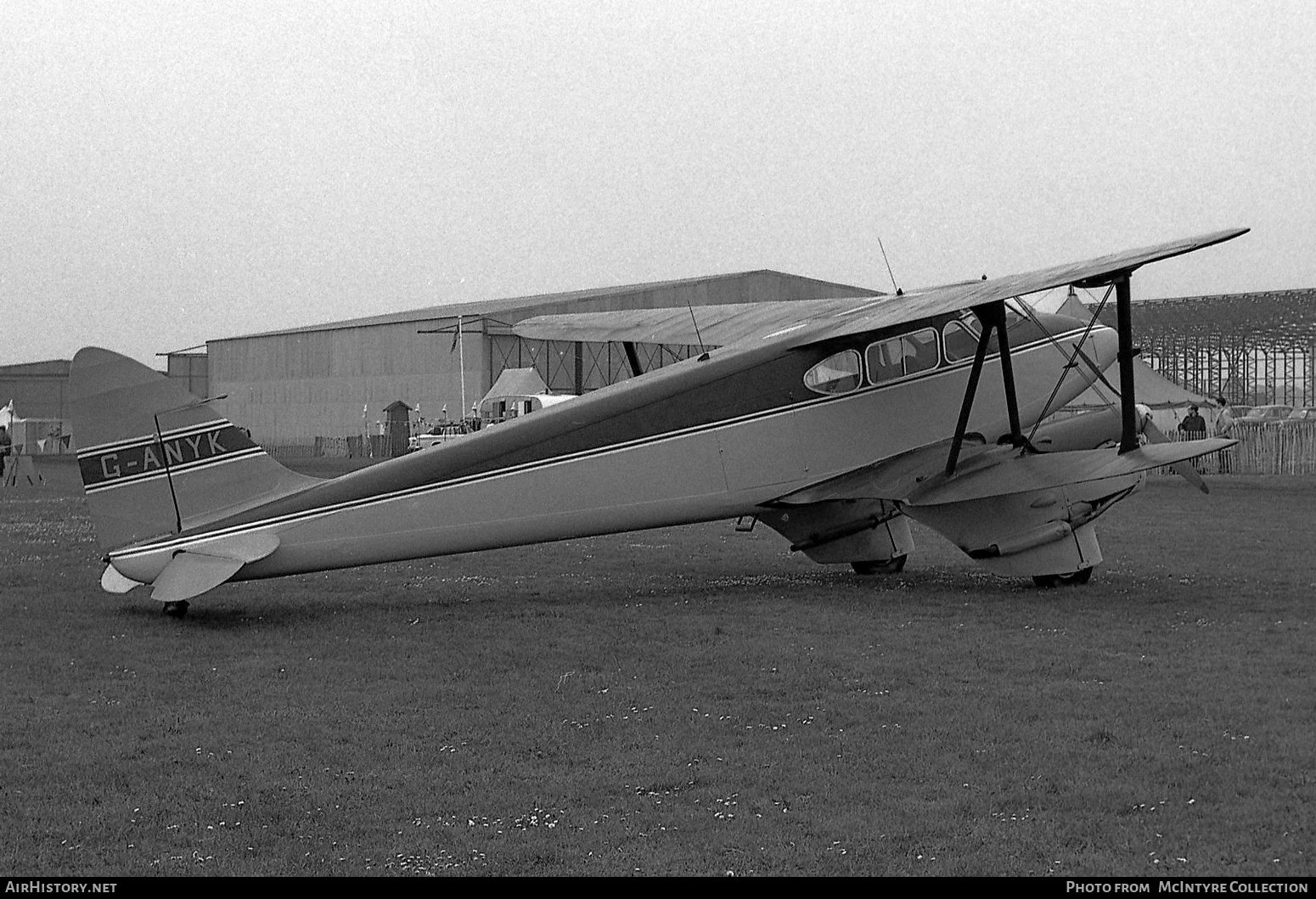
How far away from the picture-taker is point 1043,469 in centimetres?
1119

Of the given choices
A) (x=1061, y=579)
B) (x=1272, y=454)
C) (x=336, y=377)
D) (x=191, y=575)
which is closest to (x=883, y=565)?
(x=1061, y=579)

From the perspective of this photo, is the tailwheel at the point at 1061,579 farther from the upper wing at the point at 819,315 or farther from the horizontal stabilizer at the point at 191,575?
the horizontal stabilizer at the point at 191,575

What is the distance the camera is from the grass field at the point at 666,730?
15.8 feet

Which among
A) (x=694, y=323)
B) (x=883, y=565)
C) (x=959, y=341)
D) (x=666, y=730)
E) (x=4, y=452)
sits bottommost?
(x=4, y=452)

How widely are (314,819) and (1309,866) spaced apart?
3691 millimetres

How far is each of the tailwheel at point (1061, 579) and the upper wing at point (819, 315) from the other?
2606 millimetres

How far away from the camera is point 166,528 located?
993cm

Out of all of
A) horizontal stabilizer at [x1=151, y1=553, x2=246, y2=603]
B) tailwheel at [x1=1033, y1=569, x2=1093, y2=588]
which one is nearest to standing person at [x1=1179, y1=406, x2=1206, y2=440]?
tailwheel at [x1=1033, y1=569, x2=1093, y2=588]

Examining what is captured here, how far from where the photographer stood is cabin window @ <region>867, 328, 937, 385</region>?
12125mm

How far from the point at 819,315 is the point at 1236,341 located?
52.8 metres

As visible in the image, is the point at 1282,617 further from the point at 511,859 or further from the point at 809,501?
the point at 511,859

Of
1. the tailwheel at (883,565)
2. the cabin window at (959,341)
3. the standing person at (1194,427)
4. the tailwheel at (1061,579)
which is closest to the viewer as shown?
the tailwheel at (1061,579)

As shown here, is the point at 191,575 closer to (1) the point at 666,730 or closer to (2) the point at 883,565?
(1) the point at 666,730

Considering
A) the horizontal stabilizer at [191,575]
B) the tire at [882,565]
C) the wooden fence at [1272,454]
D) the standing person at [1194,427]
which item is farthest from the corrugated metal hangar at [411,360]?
the horizontal stabilizer at [191,575]
